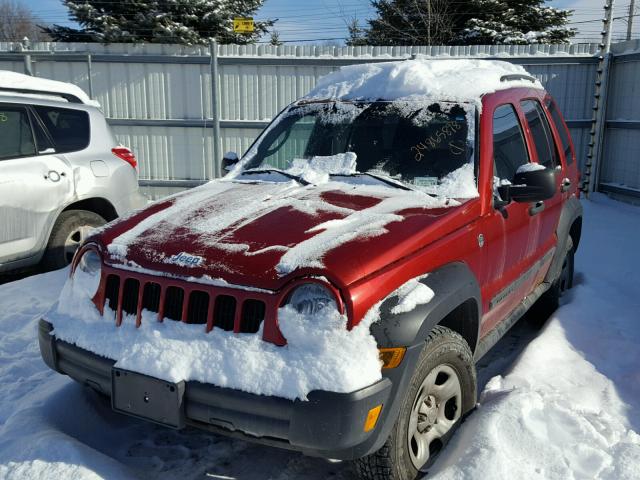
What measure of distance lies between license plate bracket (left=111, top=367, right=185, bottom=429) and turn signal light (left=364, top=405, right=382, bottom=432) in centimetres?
72

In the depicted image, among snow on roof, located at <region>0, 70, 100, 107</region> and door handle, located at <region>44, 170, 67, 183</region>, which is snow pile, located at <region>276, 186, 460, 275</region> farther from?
snow on roof, located at <region>0, 70, 100, 107</region>

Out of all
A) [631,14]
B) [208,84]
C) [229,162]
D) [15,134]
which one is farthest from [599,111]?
[15,134]

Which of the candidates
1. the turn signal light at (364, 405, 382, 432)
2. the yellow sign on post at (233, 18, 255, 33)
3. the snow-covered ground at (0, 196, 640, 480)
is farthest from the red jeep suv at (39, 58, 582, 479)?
the yellow sign on post at (233, 18, 255, 33)

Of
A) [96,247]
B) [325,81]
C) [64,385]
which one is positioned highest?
[325,81]

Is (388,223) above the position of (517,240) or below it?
above

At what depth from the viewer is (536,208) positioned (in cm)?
393

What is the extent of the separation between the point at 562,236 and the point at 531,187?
1425mm

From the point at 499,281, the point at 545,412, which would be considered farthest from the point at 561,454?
the point at 499,281

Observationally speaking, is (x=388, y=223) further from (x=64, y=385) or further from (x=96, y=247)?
(x=64, y=385)

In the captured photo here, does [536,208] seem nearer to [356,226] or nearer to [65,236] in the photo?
[356,226]

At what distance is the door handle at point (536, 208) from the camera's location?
12.7 feet

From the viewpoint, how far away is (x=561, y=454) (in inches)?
105

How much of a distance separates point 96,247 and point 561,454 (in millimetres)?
2293

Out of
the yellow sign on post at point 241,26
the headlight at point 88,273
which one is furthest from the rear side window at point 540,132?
the yellow sign on post at point 241,26
